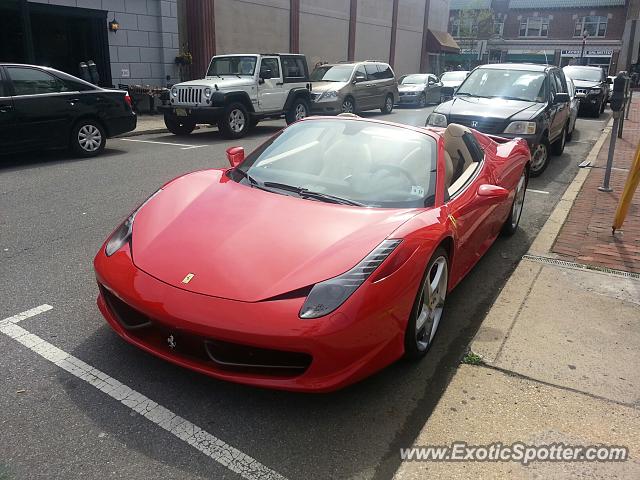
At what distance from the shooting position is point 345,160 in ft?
12.3

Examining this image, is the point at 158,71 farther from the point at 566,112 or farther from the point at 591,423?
the point at 591,423

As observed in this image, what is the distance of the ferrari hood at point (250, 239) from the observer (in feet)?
8.73

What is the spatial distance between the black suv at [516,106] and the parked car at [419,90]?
12.0 meters

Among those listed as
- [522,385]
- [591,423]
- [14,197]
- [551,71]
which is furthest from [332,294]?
[551,71]

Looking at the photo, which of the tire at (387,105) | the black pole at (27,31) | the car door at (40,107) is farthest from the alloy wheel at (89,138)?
the tire at (387,105)

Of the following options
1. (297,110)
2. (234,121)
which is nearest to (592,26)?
(297,110)

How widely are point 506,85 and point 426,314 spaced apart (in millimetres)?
7399

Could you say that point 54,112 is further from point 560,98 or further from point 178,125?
point 560,98

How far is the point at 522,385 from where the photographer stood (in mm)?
2990

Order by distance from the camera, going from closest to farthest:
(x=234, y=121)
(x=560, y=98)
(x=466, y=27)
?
(x=560, y=98) → (x=234, y=121) → (x=466, y=27)

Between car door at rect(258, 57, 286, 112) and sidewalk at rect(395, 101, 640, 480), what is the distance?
9.48 meters

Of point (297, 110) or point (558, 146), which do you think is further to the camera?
point (297, 110)

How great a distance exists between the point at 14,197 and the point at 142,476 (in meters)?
5.51

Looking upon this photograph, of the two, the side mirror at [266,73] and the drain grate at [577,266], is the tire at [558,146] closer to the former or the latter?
the drain grate at [577,266]
